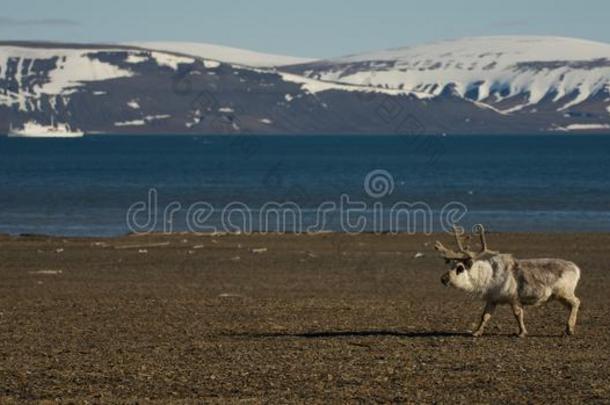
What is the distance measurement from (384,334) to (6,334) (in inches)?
195

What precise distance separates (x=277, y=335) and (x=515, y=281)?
3.17 m

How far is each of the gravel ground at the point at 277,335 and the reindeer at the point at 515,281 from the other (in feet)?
1.42

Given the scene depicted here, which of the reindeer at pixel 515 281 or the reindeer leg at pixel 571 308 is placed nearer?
the reindeer at pixel 515 281

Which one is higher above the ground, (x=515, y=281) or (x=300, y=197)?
(x=515, y=281)

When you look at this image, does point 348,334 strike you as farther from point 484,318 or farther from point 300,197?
point 300,197

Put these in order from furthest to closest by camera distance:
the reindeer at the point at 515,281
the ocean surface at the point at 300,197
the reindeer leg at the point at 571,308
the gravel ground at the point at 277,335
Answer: the ocean surface at the point at 300,197
the reindeer leg at the point at 571,308
the reindeer at the point at 515,281
the gravel ground at the point at 277,335

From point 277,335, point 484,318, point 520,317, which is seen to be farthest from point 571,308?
point 277,335

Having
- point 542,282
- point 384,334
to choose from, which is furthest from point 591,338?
point 384,334

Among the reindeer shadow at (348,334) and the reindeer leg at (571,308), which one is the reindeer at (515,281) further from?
the reindeer shadow at (348,334)

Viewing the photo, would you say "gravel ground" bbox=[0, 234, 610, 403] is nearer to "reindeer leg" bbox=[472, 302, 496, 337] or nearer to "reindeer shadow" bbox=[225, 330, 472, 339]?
"reindeer shadow" bbox=[225, 330, 472, 339]

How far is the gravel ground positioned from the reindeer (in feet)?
1.42

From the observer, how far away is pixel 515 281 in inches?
702

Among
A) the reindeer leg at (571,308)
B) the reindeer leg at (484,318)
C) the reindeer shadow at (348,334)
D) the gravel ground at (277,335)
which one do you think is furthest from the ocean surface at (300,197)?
the reindeer leg at (484,318)

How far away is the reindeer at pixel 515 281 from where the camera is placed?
58.2 ft
